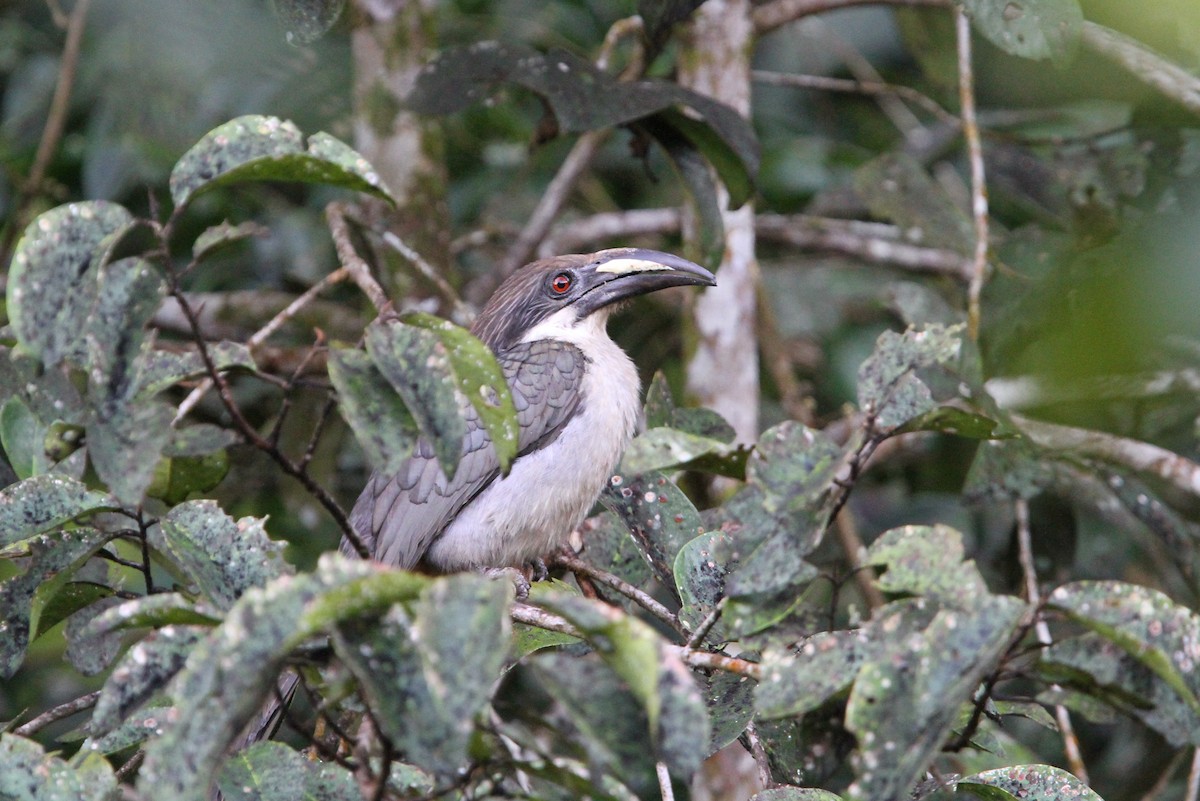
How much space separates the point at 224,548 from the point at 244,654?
70 centimetres

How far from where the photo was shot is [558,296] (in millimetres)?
4238

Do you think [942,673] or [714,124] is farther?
[714,124]

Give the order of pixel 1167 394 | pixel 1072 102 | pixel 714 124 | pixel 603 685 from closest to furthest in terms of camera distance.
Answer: pixel 603 685
pixel 714 124
pixel 1167 394
pixel 1072 102

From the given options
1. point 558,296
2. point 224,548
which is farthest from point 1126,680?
point 558,296

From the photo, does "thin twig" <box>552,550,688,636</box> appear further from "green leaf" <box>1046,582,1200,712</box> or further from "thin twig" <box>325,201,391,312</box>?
"green leaf" <box>1046,582,1200,712</box>

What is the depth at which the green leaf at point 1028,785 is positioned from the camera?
2.09 metres

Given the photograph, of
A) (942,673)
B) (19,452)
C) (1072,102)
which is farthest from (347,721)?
(1072,102)

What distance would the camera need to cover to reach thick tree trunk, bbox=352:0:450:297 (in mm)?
4895

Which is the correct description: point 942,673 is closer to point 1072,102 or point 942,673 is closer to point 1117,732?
point 1117,732

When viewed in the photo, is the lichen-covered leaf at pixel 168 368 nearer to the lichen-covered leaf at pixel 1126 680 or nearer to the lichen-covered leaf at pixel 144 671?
the lichen-covered leaf at pixel 144 671

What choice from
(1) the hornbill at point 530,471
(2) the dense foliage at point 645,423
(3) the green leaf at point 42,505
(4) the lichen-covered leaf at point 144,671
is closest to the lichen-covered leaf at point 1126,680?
(2) the dense foliage at point 645,423

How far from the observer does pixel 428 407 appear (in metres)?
1.93

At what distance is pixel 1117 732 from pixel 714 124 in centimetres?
308

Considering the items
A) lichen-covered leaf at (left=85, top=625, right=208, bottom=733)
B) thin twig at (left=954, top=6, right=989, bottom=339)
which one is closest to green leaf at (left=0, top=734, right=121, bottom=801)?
lichen-covered leaf at (left=85, top=625, right=208, bottom=733)
